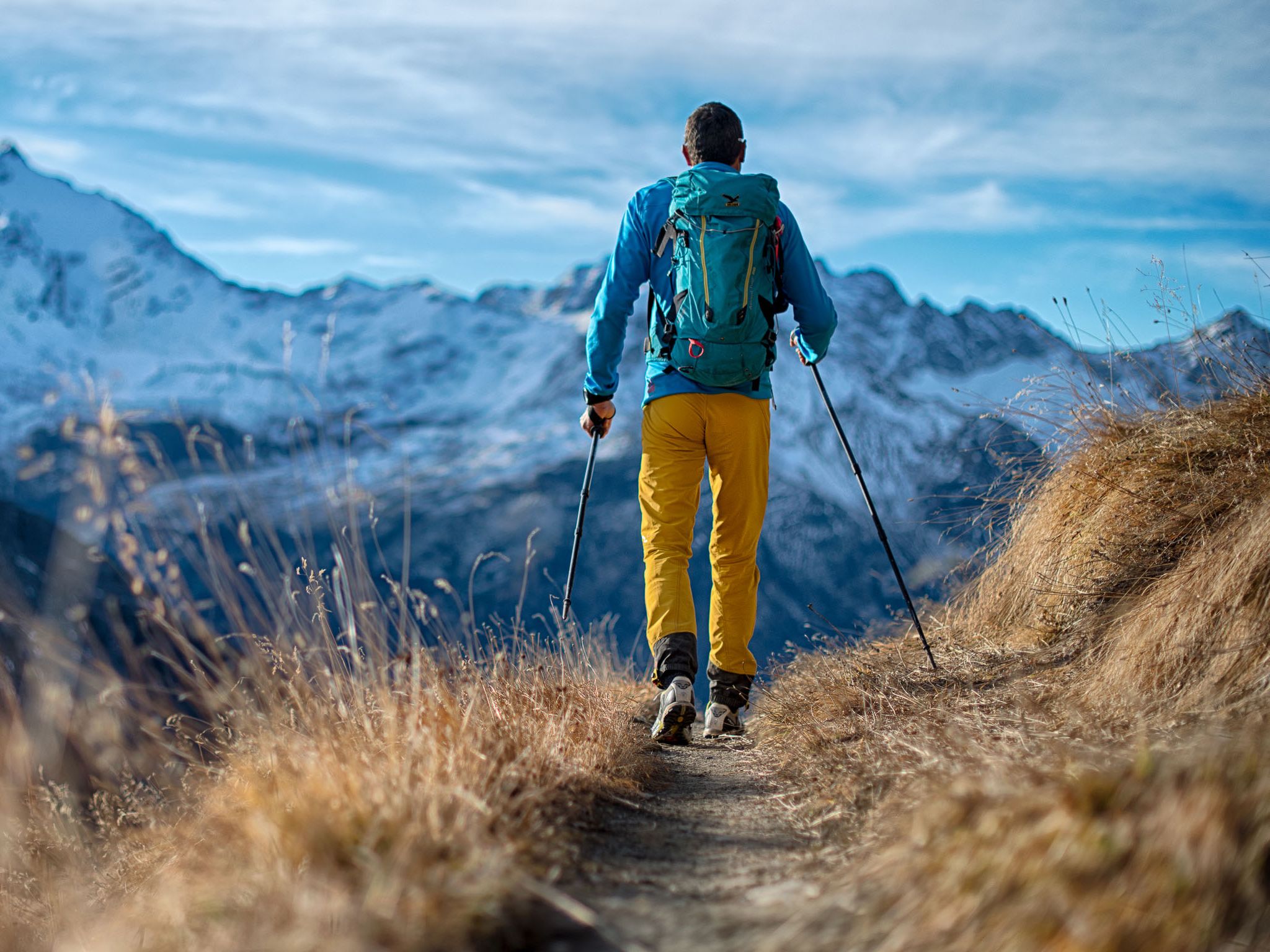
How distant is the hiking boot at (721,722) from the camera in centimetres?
519

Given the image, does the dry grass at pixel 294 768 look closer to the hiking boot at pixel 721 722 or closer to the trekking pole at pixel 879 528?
the hiking boot at pixel 721 722

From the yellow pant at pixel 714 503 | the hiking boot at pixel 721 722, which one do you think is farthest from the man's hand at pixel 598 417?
the hiking boot at pixel 721 722

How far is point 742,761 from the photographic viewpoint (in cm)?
469

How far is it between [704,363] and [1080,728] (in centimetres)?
237

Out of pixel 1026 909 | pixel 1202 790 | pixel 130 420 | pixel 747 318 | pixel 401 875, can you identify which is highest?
pixel 747 318

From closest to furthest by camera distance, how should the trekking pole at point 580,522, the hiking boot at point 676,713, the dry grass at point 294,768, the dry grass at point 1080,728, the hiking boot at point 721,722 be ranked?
the dry grass at point 1080,728 → the dry grass at point 294,768 → the hiking boot at point 676,713 → the trekking pole at point 580,522 → the hiking boot at point 721,722

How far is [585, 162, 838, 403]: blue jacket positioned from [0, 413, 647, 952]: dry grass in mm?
1474

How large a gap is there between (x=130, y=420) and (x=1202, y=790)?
3477 millimetres

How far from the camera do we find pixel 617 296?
4.93m

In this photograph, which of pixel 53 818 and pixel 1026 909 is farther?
pixel 53 818

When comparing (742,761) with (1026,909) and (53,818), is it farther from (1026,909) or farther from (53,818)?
(53,818)

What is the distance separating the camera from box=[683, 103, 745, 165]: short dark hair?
4.93 m

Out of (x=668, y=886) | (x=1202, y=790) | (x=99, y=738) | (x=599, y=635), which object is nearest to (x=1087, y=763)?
(x=1202, y=790)

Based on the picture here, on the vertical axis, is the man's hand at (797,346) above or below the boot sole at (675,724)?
above
